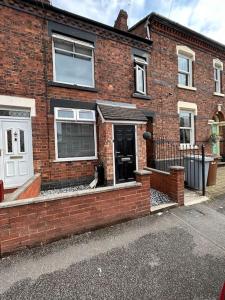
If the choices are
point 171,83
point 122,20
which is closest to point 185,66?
point 171,83

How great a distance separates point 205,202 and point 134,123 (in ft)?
Answer: 11.4

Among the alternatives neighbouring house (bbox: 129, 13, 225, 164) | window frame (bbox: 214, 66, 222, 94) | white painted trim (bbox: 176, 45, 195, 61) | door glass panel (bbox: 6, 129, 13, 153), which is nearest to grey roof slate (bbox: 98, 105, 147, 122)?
neighbouring house (bbox: 129, 13, 225, 164)

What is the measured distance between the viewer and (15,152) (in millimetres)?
5902

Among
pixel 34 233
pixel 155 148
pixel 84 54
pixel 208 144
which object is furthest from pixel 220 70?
pixel 34 233

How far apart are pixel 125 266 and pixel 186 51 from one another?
1020 centimetres

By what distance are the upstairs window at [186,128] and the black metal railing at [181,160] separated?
0.39 metres

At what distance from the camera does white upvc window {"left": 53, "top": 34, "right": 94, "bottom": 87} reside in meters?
6.55

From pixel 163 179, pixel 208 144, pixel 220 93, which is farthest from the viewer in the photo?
pixel 220 93

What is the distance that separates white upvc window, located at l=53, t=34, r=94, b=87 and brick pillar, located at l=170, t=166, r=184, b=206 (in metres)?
4.39

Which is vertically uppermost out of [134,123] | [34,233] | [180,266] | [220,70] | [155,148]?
[220,70]

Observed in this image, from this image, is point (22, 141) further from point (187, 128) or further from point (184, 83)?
point (184, 83)

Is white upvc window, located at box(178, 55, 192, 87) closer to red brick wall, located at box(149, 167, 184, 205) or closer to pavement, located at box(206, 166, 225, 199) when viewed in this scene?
pavement, located at box(206, 166, 225, 199)

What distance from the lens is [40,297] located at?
7.29ft

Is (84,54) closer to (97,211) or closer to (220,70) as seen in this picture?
(97,211)
